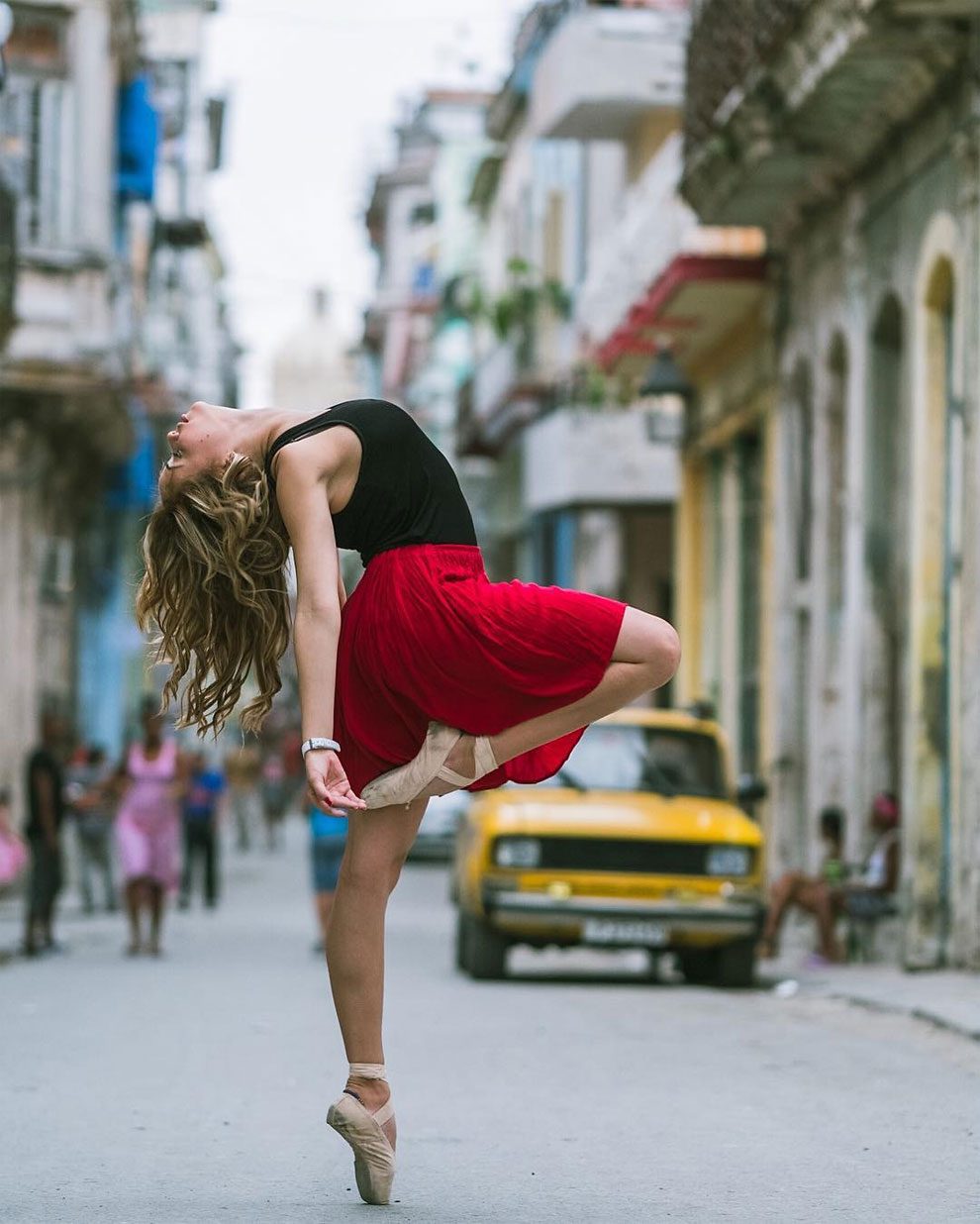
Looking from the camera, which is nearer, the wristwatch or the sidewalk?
the wristwatch

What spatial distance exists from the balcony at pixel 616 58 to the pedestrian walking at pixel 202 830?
360 inches

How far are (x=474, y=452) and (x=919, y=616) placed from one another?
30.8m

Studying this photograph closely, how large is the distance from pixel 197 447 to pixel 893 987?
31.1 ft

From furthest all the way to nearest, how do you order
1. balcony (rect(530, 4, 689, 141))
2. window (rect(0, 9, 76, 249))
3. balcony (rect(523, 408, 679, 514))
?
balcony (rect(523, 408, 679, 514))
balcony (rect(530, 4, 689, 141))
window (rect(0, 9, 76, 249))

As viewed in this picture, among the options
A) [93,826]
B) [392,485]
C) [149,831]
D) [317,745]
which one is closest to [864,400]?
[149,831]

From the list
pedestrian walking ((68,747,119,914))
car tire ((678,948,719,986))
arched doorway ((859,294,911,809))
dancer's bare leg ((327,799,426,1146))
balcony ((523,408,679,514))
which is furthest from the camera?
balcony ((523,408,679,514))

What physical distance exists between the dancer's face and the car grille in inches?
401

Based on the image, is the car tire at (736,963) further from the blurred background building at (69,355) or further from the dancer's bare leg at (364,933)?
the dancer's bare leg at (364,933)

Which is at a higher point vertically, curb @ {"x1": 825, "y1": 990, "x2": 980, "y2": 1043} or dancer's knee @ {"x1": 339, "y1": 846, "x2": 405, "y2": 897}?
dancer's knee @ {"x1": 339, "y1": 846, "x2": 405, "y2": 897}

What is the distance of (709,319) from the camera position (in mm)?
25938

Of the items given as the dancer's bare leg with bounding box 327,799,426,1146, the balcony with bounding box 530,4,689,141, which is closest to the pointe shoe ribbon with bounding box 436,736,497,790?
the dancer's bare leg with bounding box 327,799,426,1146

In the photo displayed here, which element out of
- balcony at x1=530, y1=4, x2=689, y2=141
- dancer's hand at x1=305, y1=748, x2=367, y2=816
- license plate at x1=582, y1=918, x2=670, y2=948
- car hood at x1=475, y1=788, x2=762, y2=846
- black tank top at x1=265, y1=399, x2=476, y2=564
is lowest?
license plate at x1=582, y1=918, x2=670, y2=948

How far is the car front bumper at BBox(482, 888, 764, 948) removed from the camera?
16.1 metres

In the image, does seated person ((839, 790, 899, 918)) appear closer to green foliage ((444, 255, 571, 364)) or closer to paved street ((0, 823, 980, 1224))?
paved street ((0, 823, 980, 1224))
